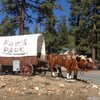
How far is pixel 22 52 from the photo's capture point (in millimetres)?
33375

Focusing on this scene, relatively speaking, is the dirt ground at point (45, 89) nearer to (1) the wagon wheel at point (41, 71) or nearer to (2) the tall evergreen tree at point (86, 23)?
(1) the wagon wheel at point (41, 71)

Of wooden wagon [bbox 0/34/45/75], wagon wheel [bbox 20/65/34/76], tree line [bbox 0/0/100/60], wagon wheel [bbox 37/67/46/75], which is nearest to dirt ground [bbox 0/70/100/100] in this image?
wagon wheel [bbox 20/65/34/76]

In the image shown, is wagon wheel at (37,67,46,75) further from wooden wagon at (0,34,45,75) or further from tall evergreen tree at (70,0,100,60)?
tall evergreen tree at (70,0,100,60)

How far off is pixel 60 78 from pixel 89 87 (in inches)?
117

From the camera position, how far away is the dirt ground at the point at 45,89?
2536 centimetres

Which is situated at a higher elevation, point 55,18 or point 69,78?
point 55,18

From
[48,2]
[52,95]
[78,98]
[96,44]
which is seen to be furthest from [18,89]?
[96,44]

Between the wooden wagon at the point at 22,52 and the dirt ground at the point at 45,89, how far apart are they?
7.27 ft

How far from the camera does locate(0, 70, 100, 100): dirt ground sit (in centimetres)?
2536

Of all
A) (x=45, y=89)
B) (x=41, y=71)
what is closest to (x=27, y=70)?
(x=41, y=71)

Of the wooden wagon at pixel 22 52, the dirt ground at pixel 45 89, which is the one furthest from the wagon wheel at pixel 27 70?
the dirt ground at pixel 45 89

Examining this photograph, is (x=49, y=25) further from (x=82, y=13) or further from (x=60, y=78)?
(x=60, y=78)

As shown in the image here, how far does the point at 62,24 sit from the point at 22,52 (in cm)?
5920

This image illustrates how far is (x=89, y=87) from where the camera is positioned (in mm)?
28797
